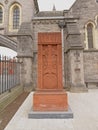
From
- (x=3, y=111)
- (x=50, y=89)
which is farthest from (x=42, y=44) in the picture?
(x=3, y=111)

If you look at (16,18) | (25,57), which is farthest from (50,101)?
(16,18)

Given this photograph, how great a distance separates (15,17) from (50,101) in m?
12.6

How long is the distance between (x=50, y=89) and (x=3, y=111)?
1949 millimetres

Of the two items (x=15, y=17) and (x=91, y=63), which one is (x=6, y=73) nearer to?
(x=91, y=63)

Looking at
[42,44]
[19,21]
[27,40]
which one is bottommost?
[42,44]

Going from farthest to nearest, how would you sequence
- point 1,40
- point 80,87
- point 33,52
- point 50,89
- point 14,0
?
point 14,0 → point 1,40 → point 33,52 → point 80,87 → point 50,89

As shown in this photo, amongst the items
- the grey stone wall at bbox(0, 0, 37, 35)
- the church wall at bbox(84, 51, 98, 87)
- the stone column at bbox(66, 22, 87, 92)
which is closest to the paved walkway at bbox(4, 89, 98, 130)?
the stone column at bbox(66, 22, 87, 92)

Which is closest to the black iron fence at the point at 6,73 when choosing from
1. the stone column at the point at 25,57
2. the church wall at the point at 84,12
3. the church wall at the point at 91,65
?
the stone column at the point at 25,57

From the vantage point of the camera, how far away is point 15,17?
1582 centimetres

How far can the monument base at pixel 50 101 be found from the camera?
5.38 m

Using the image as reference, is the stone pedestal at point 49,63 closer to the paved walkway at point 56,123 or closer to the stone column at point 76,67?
the paved walkway at point 56,123

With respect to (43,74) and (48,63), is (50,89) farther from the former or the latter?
(48,63)

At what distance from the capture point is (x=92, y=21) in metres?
13.5

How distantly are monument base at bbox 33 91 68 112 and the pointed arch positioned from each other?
1154 cm
